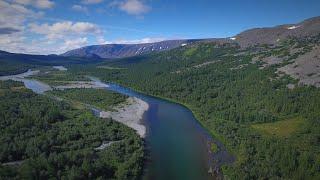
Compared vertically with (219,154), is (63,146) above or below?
above

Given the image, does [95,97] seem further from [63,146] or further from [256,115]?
[63,146]

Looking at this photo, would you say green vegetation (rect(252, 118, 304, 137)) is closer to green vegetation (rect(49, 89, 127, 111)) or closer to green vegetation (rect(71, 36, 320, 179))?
green vegetation (rect(71, 36, 320, 179))

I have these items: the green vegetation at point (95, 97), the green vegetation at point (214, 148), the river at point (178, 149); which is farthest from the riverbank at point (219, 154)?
the green vegetation at point (95, 97)

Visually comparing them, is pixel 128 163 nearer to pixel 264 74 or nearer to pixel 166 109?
pixel 166 109

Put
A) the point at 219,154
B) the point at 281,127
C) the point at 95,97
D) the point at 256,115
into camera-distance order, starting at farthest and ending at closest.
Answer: the point at 95,97
the point at 256,115
the point at 281,127
the point at 219,154

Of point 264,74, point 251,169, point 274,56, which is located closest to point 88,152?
point 251,169

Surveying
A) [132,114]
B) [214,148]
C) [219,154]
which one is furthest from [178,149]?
[132,114]
